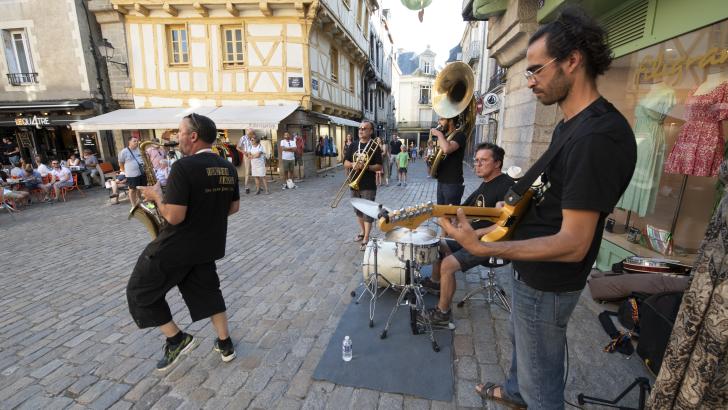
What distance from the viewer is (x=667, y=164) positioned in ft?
11.2

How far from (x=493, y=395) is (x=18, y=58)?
63.2 ft

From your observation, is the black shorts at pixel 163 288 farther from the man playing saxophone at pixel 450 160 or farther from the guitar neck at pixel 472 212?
the man playing saxophone at pixel 450 160

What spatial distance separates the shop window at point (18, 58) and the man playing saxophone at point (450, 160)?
16743 millimetres

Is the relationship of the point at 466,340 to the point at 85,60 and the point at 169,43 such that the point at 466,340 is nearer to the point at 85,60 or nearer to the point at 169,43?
the point at 169,43

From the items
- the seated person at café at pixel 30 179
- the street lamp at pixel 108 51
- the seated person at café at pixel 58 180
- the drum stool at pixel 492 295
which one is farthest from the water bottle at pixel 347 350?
the street lamp at pixel 108 51

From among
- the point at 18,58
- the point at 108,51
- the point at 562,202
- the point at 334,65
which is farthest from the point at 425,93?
the point at 562,202

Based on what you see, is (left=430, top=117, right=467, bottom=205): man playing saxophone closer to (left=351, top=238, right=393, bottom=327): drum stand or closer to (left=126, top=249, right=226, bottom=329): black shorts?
(left=351, top=238, right=393, bottom=327): drum stand

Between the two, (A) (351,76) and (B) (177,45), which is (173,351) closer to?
(B) (177,45)

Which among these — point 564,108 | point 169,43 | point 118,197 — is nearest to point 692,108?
point 564,108

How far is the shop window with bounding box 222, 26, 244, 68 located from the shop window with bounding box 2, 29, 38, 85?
762 cm

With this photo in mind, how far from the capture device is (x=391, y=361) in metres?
2.62

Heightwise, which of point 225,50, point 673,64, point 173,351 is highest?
point 225,50

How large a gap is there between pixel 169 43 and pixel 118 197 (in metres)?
6.75

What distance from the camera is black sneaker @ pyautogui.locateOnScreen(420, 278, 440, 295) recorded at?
359 centimetres
